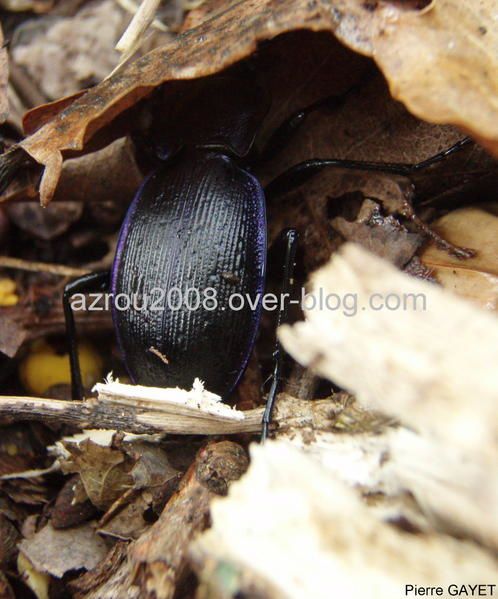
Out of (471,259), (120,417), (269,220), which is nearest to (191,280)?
(120,417)

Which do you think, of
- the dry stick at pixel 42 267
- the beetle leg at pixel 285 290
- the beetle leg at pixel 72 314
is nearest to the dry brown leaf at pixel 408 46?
the beetle leg at pixel 285 290

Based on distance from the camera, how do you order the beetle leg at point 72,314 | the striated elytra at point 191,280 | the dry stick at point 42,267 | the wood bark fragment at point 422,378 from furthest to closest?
the dry stick at point 42,267, the beetle leg at point 72,314, the striated elytra at point 191,280, the wood bark fragment at point 422,378

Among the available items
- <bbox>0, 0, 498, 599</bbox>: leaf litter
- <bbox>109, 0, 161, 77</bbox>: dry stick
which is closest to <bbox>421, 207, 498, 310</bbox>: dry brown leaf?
<bbox>0, 0, 498, 599</bbox>: leaf litter

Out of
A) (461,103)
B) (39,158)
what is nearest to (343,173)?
(461,103)

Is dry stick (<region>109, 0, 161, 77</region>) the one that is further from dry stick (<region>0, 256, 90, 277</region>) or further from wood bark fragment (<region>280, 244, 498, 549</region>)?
wood bark fragment (<region>280, 244, 498, 549</region>)

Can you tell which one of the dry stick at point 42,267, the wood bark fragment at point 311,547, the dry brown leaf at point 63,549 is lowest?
the dry brown leaf at point 63,549

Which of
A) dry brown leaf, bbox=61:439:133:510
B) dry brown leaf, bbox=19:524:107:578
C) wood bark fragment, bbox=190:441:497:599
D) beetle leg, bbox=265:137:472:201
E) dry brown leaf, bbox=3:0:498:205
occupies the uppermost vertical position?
dry brown leaf, bbox=3:0:498:205

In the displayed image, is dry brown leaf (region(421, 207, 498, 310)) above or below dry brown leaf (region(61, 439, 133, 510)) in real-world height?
above

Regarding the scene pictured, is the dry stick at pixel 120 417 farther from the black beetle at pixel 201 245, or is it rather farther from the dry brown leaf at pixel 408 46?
the dry brown leaf at pixel 408 46
